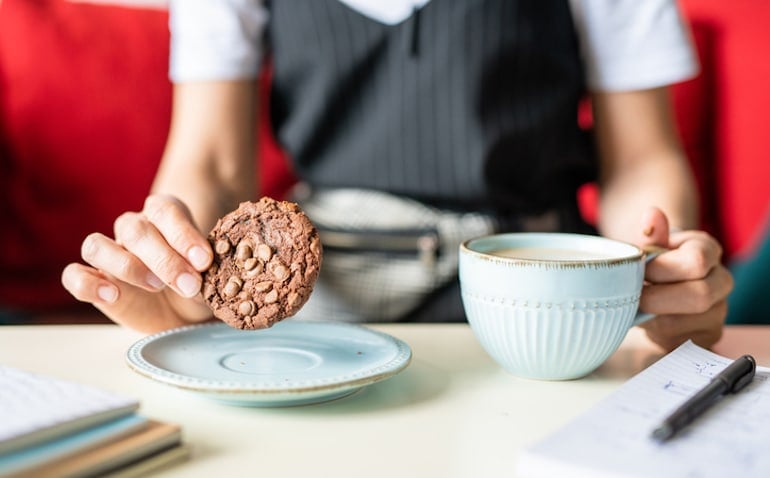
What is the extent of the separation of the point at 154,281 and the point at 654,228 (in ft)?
1.37

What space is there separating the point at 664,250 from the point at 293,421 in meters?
0.35

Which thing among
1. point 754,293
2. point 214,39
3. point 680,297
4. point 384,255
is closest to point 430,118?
point 384,255

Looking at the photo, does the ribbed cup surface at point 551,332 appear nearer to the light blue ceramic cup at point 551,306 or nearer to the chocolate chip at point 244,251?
the light blue ceramic cup at point 551,306

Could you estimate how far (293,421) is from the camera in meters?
0.52

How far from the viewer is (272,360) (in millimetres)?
589

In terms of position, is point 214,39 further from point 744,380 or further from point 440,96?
point 744,380

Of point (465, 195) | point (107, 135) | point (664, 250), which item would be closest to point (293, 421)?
point (664, 250)

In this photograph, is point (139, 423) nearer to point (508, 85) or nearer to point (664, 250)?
point (664, 250)

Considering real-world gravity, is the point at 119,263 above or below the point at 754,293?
above

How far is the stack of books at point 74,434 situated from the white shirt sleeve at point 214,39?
0.58 metres

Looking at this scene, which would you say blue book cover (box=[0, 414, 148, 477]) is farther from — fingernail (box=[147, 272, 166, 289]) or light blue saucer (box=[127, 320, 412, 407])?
fingernail (box=[147, 272, 166, 289])

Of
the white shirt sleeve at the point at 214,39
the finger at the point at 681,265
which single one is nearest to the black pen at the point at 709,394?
the finger at the point at 681,265

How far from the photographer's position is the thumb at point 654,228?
69 cm

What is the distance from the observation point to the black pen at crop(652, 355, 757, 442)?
0.45 metres
